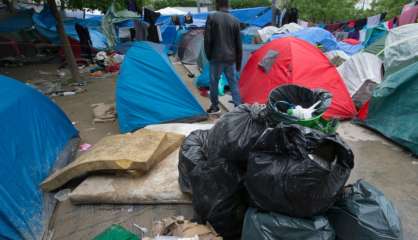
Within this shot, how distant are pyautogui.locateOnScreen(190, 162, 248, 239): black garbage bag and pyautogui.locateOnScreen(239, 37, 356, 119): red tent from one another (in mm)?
2494

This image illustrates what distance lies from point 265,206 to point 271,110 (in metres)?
0.66

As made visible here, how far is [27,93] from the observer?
10.7 feet

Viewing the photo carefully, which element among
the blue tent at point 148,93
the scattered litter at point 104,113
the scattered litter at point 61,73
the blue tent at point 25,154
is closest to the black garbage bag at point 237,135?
the blue tent at point 25,154

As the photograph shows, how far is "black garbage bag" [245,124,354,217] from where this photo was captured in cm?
165

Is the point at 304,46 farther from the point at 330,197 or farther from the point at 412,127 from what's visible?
the point at 330,197

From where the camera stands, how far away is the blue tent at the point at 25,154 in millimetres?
2209

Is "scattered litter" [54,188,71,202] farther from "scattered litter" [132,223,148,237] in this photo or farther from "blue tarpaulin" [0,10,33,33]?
"blue tarpaulin" [0,10,33,33]

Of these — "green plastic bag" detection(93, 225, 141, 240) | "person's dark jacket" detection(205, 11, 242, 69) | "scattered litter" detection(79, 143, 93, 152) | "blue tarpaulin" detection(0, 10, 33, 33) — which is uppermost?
"blue tarpaulin" detection(0, 10, 33, 33)

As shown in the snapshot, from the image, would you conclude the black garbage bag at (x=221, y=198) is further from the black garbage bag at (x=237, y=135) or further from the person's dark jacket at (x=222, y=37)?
the person's dark jacket at (x=222, y=37)

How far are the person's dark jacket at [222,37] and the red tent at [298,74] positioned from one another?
59 centimetres

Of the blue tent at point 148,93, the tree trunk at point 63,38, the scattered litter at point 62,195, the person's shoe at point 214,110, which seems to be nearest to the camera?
the scattered litter at point 62,195

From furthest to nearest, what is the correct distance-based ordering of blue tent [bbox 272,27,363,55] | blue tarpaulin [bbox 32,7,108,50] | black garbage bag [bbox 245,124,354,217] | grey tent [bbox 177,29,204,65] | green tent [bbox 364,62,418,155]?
blue tarpaulin [bbox 32,7,108,50]
grey tent [bbox 177,29,204,65]
blue tent [bbox 272,27,363,55]
green tent [bbox 364,62,418,155]
black garbage bag [bbox 245,124,354,217]

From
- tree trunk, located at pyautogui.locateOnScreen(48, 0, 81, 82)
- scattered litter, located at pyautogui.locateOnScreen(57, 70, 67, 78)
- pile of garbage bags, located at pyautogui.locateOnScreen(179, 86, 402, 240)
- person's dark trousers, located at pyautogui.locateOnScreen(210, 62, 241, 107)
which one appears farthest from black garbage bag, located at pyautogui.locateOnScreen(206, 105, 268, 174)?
scattered litter, located at pyautogui.locateOnScreen(57, 70, 67, 78)

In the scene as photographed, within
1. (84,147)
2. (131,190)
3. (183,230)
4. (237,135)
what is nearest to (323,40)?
(84,147)
